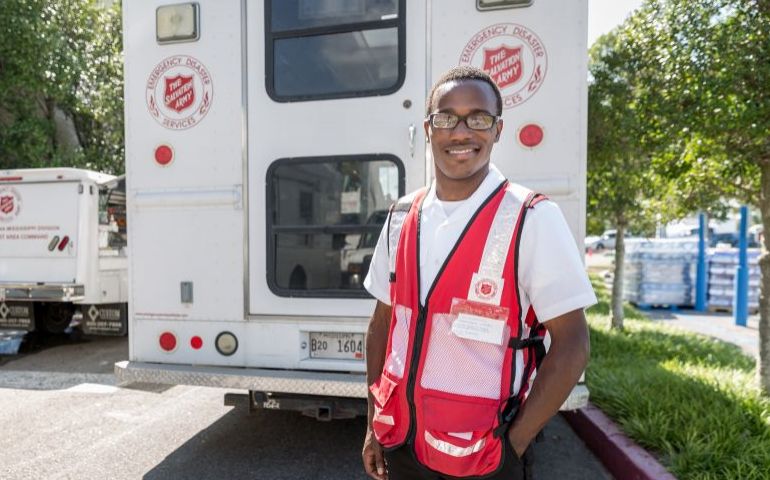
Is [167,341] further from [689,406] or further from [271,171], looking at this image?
[689,406]

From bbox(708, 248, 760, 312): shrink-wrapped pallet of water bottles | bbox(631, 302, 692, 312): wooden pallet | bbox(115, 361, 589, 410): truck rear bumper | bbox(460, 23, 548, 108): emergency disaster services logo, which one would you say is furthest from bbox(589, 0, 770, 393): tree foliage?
bbox(631, 302, 692, 312): wooden pallet

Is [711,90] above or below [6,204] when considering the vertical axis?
above

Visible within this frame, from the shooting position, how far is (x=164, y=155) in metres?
3.60

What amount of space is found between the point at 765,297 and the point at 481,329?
13.4ft

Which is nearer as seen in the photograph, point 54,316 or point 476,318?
point 476,318

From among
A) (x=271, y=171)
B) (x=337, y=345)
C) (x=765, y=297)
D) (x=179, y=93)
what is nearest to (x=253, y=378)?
(x=337, y=345)

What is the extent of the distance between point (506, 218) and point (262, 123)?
7.66 feet

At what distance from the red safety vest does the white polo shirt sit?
0.03 m

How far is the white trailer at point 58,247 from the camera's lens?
693 cm

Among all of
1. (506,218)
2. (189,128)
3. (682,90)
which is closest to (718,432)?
(682,90)

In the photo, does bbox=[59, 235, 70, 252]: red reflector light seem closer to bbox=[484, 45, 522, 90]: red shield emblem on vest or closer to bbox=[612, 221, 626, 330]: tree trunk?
bbox=[484, 45, 522, 90]: red shield emblem on vest

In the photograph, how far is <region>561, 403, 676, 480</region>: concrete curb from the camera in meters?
3.25

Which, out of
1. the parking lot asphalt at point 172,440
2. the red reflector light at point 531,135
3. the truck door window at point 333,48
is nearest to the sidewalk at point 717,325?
the parking lot asphalt at point 172,440

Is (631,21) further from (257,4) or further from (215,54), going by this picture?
(215,54)
